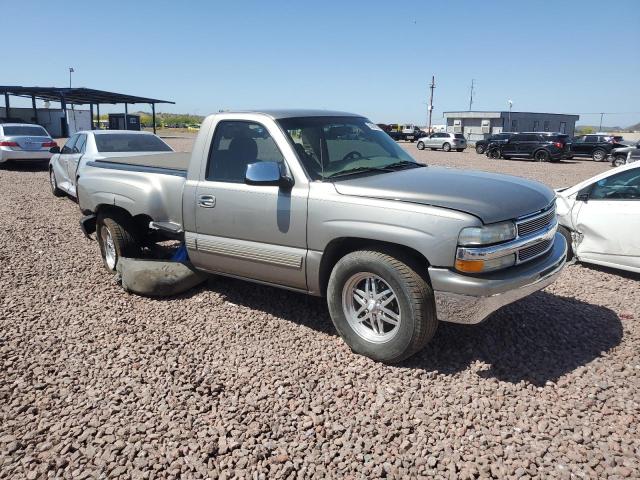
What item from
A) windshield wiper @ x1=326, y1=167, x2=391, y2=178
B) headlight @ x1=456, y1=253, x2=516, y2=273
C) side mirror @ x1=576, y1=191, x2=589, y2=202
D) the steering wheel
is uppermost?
the steering wheel

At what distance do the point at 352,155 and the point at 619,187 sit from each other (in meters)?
3.65

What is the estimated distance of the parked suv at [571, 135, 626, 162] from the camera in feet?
92.9

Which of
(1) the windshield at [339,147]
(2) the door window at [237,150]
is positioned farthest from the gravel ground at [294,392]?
(1) the windshield at [339,147]

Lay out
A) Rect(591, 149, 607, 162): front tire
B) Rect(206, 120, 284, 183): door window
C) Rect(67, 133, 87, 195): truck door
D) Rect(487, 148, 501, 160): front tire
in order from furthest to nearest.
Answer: Rect(487, 148, 501, 160): front tire → Rect(591, 149, 607, 162): front tire → Rect(67, 133, 87, 195): truck door → Rect(206, 120, 284, 183): door window

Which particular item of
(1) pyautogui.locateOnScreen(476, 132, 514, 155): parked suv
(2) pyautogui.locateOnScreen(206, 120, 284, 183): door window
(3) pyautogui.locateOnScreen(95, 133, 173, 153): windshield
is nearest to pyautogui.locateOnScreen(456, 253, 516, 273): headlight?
(2) pyautogui.locateOnScreen(206, 120, 284, 183): door window

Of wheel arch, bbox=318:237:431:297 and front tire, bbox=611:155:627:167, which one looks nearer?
wheel arch, bbox=318:237:431:297

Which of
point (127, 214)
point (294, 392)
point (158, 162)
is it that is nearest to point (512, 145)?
point (158, 162)

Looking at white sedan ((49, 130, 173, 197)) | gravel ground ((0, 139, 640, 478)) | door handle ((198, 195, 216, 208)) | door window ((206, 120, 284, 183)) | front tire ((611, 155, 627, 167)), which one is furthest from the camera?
front tire ((611, 155, 627, 167))

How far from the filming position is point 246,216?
4258 millimetres

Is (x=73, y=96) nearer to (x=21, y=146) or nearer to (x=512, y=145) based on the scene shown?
(x=21, y=146)

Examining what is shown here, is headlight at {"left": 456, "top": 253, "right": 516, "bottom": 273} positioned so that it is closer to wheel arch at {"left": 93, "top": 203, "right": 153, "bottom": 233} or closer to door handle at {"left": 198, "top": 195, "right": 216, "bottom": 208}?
door handle at {"left": 198, "top": 195, "right": 216, "bottom": 208}

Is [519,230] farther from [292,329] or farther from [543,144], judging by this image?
[543,144]

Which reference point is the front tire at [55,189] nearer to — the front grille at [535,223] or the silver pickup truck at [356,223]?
the silver pickup truck at [356,223]

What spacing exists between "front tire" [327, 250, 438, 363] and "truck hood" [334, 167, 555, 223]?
0.47 metres
